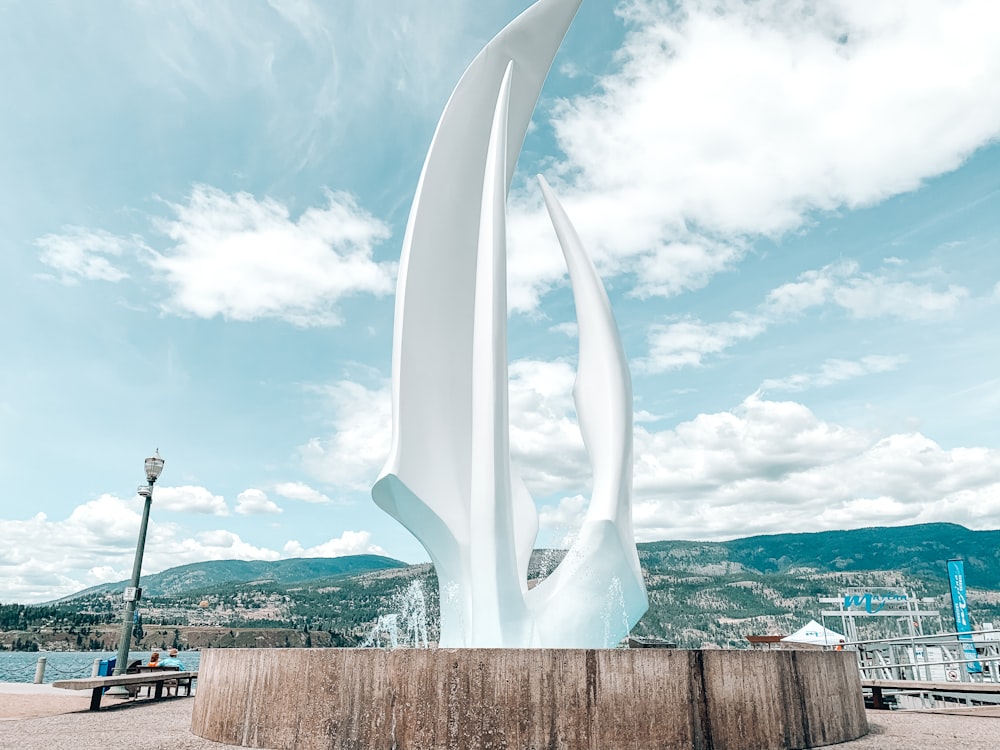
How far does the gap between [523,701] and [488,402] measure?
433cm

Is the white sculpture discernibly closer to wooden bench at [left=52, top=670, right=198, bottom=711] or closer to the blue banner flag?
wooden bench at [left=52, top=670, right=198, bottom=711]

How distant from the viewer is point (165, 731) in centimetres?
795

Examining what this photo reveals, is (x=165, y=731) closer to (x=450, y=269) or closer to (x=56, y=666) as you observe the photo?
(x=450, y=269)

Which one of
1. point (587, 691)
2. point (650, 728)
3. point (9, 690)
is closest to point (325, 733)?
point (587, 691)

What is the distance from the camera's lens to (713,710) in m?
6.05

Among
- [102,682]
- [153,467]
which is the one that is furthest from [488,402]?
[153,467]

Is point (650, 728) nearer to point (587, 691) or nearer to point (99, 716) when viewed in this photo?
point (587, 691)

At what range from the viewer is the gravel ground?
683cm

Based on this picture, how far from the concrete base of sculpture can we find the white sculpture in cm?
337

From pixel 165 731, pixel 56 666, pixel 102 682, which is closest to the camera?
pixel 165 731

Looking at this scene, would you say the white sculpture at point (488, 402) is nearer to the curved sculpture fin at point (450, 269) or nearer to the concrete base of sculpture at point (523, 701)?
the curved sculpture fin at point (450, 269)

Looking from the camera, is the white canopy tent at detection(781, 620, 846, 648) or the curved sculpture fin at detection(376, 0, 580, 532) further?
the white canopy tent at detection(781, 620, 846, 648)

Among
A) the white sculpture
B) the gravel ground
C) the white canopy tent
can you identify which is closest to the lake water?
the gravel ground

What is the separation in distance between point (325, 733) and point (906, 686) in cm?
898
